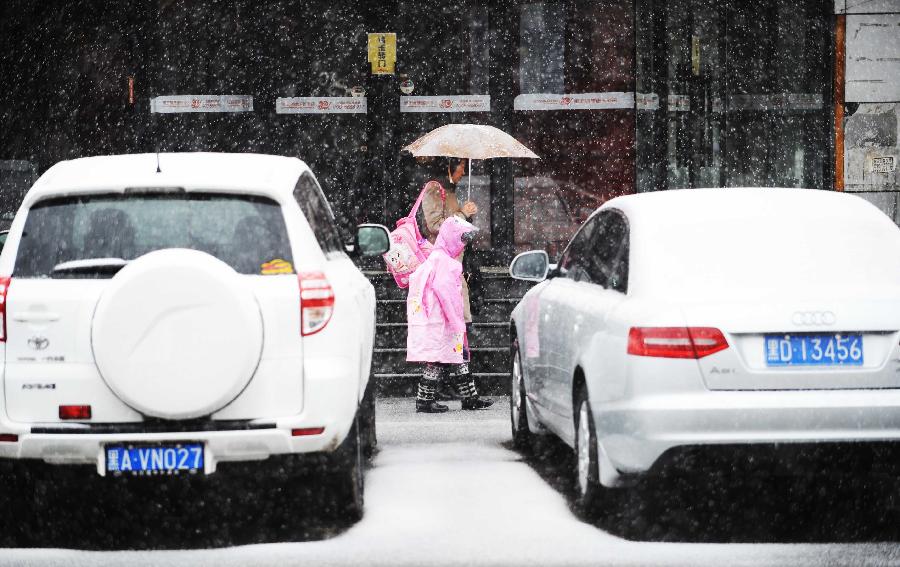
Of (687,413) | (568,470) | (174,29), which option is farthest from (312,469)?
(174,29)

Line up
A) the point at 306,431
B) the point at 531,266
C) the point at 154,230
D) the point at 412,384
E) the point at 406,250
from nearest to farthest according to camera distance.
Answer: the point at 306,431, the point at 154,230, the point at 531,266, the point at 406,250, the point at 412,384

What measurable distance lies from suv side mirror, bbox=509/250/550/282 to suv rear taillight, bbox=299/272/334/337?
2.67 m

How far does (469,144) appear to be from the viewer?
1369 centimetres

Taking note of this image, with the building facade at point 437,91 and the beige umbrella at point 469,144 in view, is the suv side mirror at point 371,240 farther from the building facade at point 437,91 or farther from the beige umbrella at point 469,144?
the building facade at point 437,91

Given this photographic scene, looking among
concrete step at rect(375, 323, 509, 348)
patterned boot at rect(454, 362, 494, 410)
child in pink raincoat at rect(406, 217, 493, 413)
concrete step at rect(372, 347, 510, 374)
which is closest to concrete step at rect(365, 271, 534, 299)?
concrete step at rect(375, 323, 509, 348)

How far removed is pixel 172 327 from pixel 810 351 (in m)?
2.92

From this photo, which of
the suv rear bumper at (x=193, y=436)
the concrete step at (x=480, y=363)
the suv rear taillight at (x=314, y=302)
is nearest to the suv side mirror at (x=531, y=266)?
the suv rear taillight at (x=314, y=302)

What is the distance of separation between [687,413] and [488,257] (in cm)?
1166

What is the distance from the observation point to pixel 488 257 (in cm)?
1772

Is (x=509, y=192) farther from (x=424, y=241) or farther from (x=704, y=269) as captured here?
(x=704, y=269)

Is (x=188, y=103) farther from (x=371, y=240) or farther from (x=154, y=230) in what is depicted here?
(x=154, y=230)

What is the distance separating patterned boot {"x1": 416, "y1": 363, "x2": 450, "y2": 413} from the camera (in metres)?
11.6

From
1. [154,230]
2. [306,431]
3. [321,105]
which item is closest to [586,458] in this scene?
[306,431]

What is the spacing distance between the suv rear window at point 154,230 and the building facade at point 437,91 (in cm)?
1134
